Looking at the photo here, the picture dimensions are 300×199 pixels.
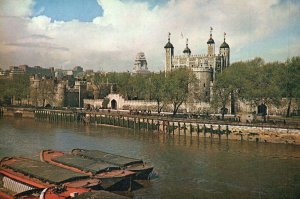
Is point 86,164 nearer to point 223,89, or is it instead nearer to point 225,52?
point 223,89

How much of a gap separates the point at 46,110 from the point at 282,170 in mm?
60788

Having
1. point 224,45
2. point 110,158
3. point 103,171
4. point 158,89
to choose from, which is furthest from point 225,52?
point 103,171

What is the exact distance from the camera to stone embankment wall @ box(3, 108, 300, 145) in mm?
47234

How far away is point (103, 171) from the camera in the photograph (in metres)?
27.3

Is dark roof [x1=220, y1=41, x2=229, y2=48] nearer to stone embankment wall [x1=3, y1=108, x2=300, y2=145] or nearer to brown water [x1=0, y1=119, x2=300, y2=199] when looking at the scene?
stone embankment wall [x1=3, y1=108, x2=300, y2=145]

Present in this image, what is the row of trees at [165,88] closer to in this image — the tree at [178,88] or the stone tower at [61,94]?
the tree at [178,88]

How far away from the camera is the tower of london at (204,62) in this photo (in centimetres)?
7444

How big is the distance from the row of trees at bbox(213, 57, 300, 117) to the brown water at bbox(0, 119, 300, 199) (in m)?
10.9

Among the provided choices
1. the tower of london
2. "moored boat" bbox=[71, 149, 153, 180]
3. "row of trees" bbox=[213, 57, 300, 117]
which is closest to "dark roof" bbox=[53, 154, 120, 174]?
"moored boat" bbox=[71, 149, 153, 180]

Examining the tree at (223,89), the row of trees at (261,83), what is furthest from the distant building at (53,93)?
the row of trees at (261,83)

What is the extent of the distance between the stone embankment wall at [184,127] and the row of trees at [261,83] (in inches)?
243

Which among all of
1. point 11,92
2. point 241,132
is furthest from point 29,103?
point 241,132

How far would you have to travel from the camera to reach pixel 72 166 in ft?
94.5

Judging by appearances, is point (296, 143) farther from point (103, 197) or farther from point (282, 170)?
point (103, 197)
